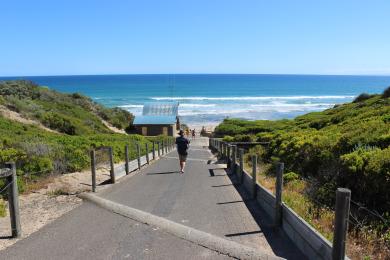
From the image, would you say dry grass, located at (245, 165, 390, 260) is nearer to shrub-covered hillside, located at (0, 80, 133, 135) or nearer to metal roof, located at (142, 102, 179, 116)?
shrub-covered hillside, located at (0, 80, 133, 135)

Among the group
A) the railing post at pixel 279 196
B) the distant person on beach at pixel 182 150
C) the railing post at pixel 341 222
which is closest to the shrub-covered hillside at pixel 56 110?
the distant person on beach at pixel 182 150

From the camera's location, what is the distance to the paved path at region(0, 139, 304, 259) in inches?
247

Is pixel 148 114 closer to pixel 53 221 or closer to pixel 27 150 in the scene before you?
pixel 27 150

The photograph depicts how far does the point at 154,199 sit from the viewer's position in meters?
10.3

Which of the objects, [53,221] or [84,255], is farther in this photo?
[53,221]

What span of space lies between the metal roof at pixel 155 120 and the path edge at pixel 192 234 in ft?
159

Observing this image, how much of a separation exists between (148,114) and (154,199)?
55.8 meters

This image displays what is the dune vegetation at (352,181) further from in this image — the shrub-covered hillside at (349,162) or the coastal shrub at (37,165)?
the coastal shrub at (37,165)

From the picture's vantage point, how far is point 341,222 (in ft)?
15.9

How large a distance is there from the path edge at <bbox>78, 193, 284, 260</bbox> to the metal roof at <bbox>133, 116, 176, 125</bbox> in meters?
48.4

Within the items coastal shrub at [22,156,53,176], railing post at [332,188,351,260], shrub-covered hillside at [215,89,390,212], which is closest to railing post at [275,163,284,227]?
shrub-covered hillside at [215,89,390,212]

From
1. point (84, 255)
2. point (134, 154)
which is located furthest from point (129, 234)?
point (134, 154)

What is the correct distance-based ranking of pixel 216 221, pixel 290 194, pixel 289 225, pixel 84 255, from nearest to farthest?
pixel 84 255 → pixel 289 225 → pixel 216 221 → pixel 290 194

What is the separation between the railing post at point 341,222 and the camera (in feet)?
15.8
